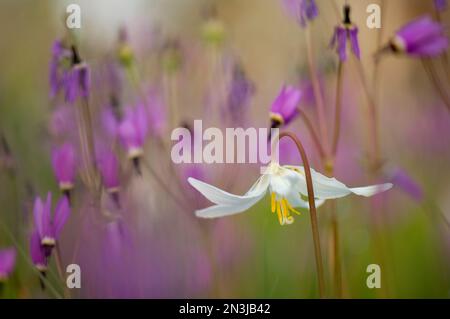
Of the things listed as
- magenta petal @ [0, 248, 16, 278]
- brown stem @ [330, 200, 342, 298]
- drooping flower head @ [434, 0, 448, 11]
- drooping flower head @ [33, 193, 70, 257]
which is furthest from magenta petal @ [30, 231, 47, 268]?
drooping flower head @ [434, 0, 448, 11]

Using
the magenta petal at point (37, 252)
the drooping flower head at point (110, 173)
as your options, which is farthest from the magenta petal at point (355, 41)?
the magenta petal at point (37, 252)

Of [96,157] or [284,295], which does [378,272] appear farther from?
[96,157]

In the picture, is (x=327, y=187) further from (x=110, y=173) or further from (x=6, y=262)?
(x=6, y=262)

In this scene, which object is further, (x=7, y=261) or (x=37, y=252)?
(x=7, y=261)

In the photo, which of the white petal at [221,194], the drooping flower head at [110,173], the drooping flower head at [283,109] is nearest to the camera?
the white petal at [221,194]

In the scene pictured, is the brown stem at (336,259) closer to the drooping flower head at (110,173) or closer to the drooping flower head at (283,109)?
the drooping flower head at (283,109)

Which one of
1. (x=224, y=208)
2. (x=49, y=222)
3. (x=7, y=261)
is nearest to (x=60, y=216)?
(x=49, y=222)
